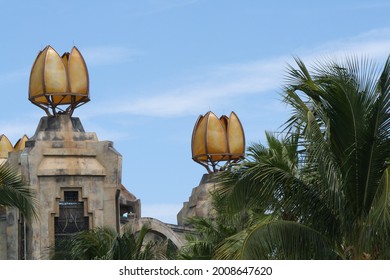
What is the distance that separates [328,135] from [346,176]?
81 cm

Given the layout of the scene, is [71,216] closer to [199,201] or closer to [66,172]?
[66,172]

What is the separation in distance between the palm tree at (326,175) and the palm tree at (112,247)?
5.66 m

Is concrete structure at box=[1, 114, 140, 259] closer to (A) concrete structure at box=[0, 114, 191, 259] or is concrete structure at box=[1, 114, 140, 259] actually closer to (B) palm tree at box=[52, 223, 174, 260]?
(A) concrete structure at box=[0, 114, 191, 259]

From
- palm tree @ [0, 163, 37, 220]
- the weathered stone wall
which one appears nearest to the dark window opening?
the weathered stone wall

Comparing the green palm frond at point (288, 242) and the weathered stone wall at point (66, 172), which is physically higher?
the weathered stone wall at point (66, 172)

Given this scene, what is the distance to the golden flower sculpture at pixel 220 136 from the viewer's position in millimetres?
61312

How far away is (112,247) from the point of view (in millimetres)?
28750

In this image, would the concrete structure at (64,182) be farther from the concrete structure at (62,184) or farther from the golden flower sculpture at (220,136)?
the golden flower sculpture at (220,136)

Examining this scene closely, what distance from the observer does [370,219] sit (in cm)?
2158

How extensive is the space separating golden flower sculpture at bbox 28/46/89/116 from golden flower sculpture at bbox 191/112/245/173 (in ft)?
32.8

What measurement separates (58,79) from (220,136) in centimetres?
1231

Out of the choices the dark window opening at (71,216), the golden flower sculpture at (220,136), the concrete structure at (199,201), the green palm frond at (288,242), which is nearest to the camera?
the green palm frond at (288,242)

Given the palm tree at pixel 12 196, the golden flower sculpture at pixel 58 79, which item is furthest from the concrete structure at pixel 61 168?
the palm tree at pixel 12 196
